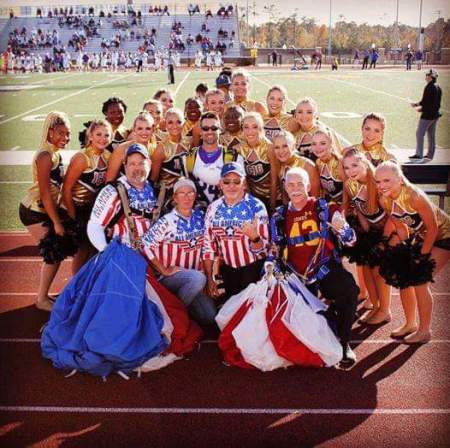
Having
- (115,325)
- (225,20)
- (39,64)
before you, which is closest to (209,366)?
(115,325)

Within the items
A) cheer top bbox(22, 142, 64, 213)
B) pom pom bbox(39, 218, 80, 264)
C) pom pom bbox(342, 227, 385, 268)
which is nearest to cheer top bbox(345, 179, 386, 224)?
pom pom bbox(342, 227, 385, 268)

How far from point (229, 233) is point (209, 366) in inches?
39.1

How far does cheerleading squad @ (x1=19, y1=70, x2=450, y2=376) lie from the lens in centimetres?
405

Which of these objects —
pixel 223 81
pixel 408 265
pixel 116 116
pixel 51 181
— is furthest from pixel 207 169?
pixel 223 81

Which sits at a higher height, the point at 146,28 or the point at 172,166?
the point at 146,28

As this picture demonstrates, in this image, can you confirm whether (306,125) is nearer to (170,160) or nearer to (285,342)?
(170,160)

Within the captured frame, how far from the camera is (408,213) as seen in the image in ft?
13.9

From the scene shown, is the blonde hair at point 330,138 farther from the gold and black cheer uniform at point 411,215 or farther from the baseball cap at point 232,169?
the baseball cap at point 232,169

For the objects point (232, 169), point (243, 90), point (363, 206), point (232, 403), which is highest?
point (243, 90)

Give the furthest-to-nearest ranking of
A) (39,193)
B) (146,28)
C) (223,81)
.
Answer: (146,28), (223,81), (39,193)

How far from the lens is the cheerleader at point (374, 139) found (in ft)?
16.2

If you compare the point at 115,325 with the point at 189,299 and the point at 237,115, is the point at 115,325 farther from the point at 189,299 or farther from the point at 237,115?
the point at 237,115

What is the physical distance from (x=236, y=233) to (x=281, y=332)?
0.86 m

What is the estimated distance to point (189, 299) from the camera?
4492 millimetres
